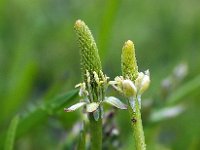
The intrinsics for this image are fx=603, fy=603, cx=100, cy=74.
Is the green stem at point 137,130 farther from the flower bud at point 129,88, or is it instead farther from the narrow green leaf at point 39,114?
the narrow green leaf at point 39,114

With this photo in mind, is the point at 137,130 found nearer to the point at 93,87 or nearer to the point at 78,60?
the point at 93,87

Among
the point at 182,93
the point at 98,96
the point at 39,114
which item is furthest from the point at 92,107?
the point at 182,93

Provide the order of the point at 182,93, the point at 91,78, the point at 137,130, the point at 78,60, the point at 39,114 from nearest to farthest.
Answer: the point at 137,130, the point at 91,78, the point at 39,114, the point at 182,93, the point at 78,60

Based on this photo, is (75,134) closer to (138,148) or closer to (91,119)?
(91,119)

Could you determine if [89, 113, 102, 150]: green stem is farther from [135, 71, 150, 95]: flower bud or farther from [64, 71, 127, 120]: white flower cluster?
[135, 71, 150, 95]: flower bud

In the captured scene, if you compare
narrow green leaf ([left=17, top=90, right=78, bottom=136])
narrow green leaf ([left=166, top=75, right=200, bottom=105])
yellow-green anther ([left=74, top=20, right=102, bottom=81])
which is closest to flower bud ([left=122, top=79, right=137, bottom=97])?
yellow-green anther ([left=74, top=20, right=102, bottom=81])

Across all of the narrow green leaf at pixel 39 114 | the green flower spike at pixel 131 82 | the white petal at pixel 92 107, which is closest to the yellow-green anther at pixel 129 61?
the green flower spike at pixel 131 82
